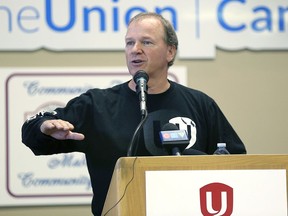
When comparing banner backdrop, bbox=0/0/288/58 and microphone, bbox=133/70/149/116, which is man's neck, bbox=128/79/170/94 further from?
banner backdrop, bbox=0/0/288/58

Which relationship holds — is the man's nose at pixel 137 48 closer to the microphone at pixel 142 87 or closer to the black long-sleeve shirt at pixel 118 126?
the black long-sleeve shirt at pixel 118 126

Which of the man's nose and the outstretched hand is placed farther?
the man's nose

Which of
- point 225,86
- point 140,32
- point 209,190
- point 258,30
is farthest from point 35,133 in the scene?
point 258,30

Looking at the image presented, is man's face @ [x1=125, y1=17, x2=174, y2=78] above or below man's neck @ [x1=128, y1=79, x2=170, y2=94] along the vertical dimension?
above

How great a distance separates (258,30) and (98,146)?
1.56 m

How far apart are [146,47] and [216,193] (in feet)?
3.76

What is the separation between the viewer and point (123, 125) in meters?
2.58

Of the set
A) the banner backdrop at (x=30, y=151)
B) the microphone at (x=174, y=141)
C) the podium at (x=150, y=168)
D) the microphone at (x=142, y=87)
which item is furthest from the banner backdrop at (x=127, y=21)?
the podium at (x=150, y=168)

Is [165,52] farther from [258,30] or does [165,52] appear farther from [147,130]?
[258,30]

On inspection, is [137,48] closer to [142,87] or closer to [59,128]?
[142,87]

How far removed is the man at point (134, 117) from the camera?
253cm

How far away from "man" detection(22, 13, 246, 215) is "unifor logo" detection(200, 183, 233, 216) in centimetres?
82

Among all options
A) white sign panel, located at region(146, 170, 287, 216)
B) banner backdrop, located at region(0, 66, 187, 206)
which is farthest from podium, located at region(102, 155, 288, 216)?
banner backdrop, located at region(0, 66, 187, 206)

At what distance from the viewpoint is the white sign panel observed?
5.43 feet
